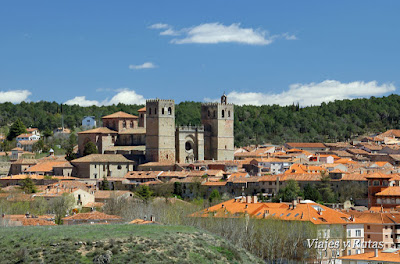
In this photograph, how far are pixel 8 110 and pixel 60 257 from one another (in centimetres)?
12763

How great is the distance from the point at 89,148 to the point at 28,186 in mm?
13898

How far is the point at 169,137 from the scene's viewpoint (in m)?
91.8

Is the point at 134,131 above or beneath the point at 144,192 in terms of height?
above

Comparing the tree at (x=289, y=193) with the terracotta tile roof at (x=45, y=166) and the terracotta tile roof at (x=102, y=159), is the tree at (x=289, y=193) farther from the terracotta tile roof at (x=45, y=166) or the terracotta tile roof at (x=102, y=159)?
the terracotta tile roof at (x=45, y=166)

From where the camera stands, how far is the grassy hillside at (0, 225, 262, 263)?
35.4 meters

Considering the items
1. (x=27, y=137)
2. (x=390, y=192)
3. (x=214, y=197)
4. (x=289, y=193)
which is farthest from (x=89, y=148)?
(x=27, y=137)

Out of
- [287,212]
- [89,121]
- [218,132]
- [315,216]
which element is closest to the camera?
[315,216]

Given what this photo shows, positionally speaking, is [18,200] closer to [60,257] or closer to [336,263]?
[336,263]

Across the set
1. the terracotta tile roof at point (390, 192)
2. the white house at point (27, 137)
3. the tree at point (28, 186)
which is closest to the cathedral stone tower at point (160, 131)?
the tree at point (28, 186)

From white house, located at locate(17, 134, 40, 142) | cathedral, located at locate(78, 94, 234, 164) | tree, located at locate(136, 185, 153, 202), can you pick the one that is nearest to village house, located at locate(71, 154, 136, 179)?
cathedral, located at locate(78, 94, 234, 164)

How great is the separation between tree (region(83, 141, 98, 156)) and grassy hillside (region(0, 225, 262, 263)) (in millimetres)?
53460

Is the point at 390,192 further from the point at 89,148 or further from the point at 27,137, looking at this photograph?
the point at 27,137

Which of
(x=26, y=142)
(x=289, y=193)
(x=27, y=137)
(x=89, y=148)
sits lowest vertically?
(x=289, y=193)

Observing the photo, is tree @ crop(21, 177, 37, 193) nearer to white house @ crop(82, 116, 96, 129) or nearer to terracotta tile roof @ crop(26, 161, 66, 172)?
terracotta tile roof @ crop(26, 161, 66, 172)
